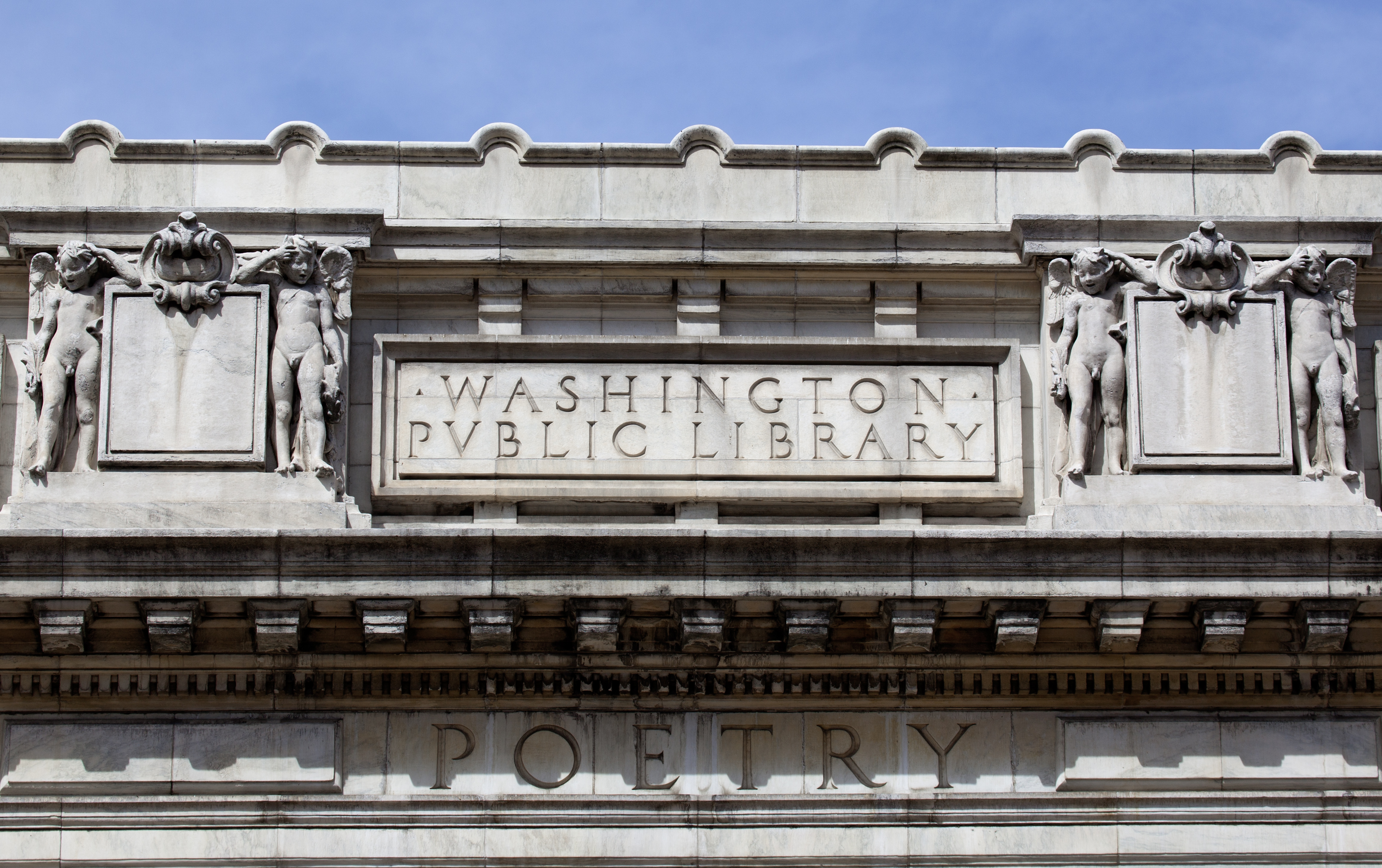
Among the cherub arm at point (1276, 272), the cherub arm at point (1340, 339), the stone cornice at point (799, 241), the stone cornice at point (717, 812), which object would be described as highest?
the stone cornice at point (799, 241)

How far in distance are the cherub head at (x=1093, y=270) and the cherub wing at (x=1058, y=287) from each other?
103mm

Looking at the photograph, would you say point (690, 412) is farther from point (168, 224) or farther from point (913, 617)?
point (168, 224)

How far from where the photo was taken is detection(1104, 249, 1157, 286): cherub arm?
18422 mm

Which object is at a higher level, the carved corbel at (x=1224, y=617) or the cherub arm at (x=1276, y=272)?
the cherub arm at (x=1276, y=272)

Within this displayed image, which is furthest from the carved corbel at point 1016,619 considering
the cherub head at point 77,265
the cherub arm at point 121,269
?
the cherub head at point 77,265

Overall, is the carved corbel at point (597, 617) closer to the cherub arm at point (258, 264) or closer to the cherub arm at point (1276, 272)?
the cherub arm at point (258, 264)

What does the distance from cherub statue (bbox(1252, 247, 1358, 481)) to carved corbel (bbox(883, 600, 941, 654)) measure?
11.0 ft

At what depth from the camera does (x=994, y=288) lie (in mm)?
18875

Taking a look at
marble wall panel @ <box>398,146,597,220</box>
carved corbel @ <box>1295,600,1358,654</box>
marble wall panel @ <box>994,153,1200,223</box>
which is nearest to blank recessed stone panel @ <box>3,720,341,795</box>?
marble wall panel @ <box>398,146,597,220</box>

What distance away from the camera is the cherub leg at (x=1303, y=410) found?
17984 mm

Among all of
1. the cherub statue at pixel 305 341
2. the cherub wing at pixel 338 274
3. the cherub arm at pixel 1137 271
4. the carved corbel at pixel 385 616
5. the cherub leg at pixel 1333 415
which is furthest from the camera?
the cherub arm at pixel 1137 271

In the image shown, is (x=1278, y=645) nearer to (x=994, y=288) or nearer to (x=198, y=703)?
(x=994, y=288)

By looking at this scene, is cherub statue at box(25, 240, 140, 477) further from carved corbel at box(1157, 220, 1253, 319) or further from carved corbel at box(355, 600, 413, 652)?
carved corbel at box(1157, 220, 1253, 319)

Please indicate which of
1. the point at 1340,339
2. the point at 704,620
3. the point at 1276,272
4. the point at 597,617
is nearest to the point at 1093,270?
the point at 1276,272
